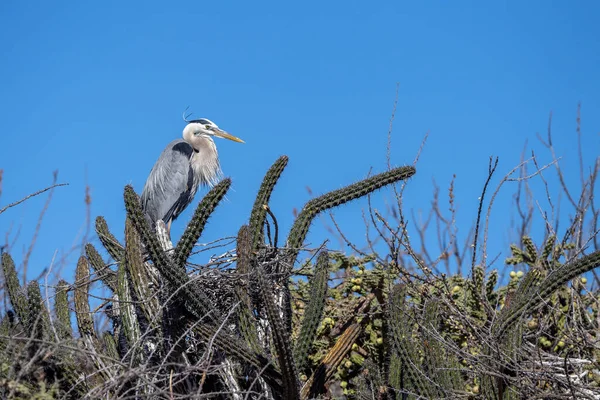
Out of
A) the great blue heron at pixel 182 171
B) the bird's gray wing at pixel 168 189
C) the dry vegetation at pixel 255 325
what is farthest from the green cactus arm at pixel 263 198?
the bird's gray wing at pixel 168 189

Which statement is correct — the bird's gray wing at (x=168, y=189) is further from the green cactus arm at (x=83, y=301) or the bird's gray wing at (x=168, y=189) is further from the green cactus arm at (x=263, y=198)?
the green cactus arm at (x=263, y=198)

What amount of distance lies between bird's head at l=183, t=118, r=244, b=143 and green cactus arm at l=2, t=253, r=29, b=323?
560cm

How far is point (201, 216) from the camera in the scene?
479 cm

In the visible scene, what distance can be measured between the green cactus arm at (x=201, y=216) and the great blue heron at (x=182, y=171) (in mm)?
4734

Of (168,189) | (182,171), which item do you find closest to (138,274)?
(168,189)

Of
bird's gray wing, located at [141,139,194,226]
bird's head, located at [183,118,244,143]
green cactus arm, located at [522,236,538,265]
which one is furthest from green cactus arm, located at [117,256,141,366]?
bird's head, located at [183,118,244,143]

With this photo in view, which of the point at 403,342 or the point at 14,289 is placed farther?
the point at 14,289

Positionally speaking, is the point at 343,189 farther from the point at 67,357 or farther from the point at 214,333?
the point at 67,357

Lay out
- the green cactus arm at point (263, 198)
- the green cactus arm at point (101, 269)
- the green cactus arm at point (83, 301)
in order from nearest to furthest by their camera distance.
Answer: the green cactus arm at point (263, 198) < the green cactus arm at point (83, 301) < the green cactus arm at point (101, 269)

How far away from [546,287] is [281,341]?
1600 millimetres

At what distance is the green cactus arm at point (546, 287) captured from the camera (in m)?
4.65

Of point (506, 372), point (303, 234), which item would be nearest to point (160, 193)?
point (303, 234)

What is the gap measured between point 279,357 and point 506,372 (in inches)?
56.3

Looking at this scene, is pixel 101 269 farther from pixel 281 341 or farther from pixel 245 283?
pixel 281 341
